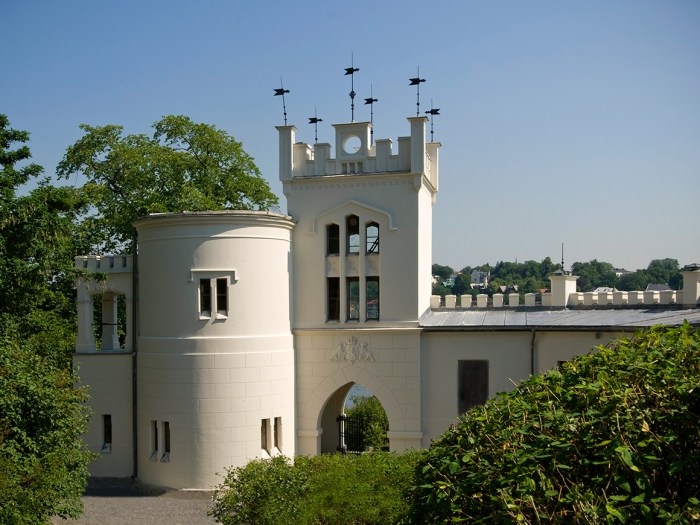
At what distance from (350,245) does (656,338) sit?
17.3 metres

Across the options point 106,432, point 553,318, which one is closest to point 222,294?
point 106,432

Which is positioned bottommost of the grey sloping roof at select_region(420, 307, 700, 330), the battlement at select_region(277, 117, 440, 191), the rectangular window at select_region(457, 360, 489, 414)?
the rectangular window at select_region(457, 360, 489, 414)

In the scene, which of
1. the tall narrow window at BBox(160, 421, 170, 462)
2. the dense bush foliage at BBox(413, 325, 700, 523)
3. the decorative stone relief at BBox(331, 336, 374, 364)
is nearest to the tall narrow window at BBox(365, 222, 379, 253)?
the decorative stone relief at BBox(331, 336, 374, 364)

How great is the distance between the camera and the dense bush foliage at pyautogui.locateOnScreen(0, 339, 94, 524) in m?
15.6

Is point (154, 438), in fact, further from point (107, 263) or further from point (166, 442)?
point (107, 263)

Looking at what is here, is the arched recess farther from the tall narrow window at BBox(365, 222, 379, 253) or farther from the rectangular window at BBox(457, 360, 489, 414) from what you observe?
the tall narrow window at BBox(365, 222, 379, 253)

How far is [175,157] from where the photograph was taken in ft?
121

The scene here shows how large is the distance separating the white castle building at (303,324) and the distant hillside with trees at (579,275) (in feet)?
277

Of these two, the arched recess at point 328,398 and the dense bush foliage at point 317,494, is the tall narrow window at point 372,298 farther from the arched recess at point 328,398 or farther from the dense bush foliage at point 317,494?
the dense bush foliage at point 317,494

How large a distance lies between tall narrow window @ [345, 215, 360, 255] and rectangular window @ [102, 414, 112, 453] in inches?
388

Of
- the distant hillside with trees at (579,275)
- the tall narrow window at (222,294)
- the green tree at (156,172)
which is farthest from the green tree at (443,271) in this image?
the tall narrow window at (222,294)

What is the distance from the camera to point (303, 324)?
26.6 metres

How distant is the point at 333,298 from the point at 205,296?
14.9 ft

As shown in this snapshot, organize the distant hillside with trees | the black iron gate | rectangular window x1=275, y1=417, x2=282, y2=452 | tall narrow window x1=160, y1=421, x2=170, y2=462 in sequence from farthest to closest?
1. the distant hillside with trees
2. the black iron gate
3. rectangular window x1=275, y1=417, x2=282, y2=452
4. tall narrow window x1=160, y1=421, x2=170, y2=462
